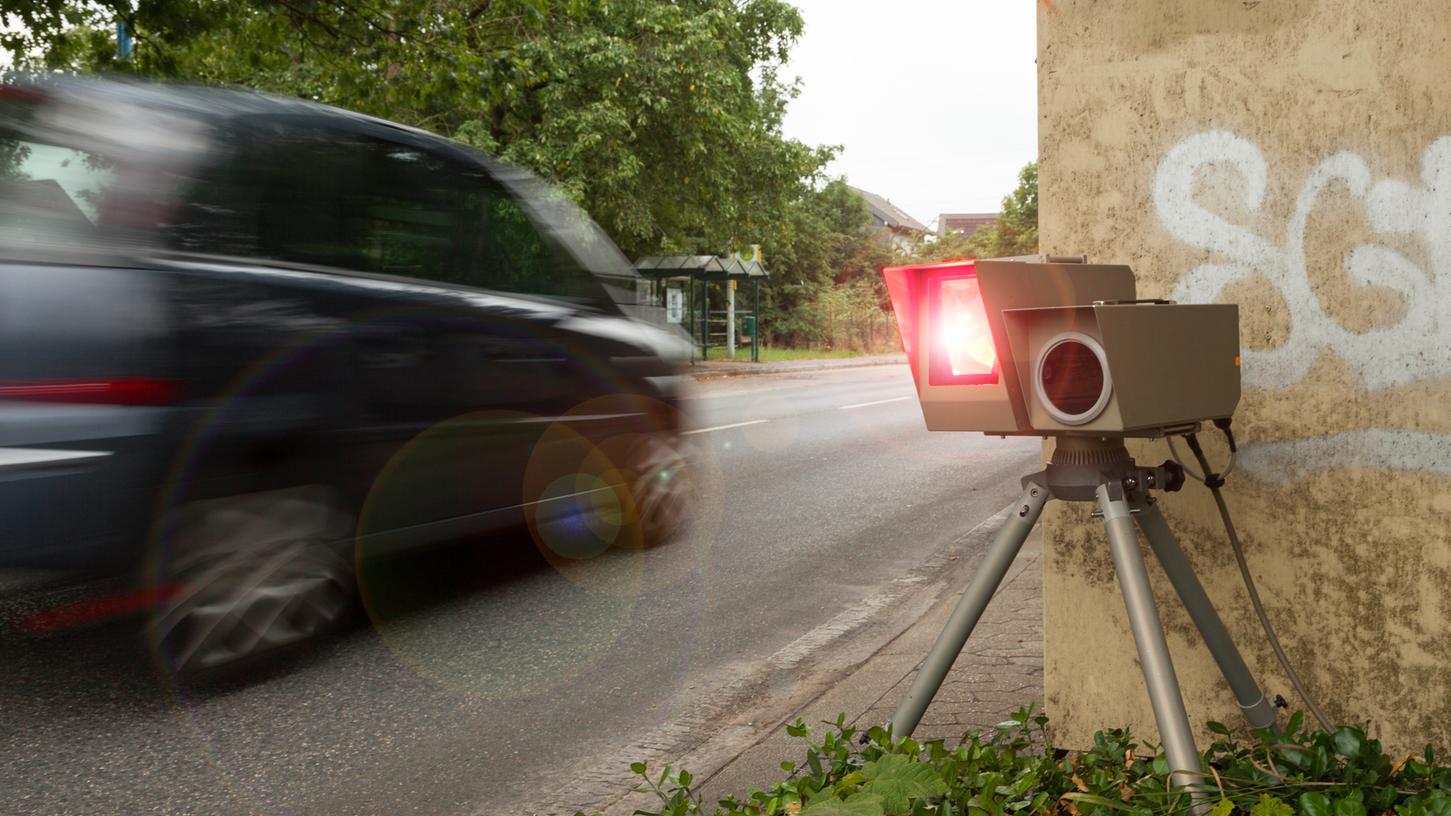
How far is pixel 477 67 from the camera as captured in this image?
12.3 metres

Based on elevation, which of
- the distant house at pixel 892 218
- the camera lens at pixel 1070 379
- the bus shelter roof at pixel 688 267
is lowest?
the camera lens at pixel 1070 379

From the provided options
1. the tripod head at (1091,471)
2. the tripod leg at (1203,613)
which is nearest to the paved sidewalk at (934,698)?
the tripod leg at (1203,613)

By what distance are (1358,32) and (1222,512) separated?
1.14 m

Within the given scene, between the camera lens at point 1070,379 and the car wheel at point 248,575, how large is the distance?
292 cm

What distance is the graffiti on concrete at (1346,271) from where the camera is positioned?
111 inches

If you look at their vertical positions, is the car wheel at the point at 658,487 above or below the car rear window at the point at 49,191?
below

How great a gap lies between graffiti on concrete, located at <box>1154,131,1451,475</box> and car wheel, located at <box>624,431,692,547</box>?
145 inches

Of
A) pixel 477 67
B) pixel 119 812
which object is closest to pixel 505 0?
pixel 477 67

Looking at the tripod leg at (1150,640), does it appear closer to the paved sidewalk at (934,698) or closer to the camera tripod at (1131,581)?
the camera tripod at (1131,581)

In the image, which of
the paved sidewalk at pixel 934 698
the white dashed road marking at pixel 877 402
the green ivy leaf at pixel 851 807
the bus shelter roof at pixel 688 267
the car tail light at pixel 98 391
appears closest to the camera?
the green ivy leaf at pixel 851 807

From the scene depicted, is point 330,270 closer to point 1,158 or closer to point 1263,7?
point 1,158

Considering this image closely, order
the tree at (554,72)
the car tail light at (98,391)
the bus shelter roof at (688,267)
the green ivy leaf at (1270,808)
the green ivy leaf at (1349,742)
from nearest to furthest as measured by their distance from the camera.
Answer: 1. the green ivy leaf at (1270,808)
2. the green ivy leaf at (1349,742)
3. the car tail light at (98,391)
4. the tree at (554,72)
5. the bus shelter roof at (688,267)

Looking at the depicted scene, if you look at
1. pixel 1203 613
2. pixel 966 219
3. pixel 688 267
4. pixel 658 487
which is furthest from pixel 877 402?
pixel 966 219

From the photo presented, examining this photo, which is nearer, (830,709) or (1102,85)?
(1102,85)
